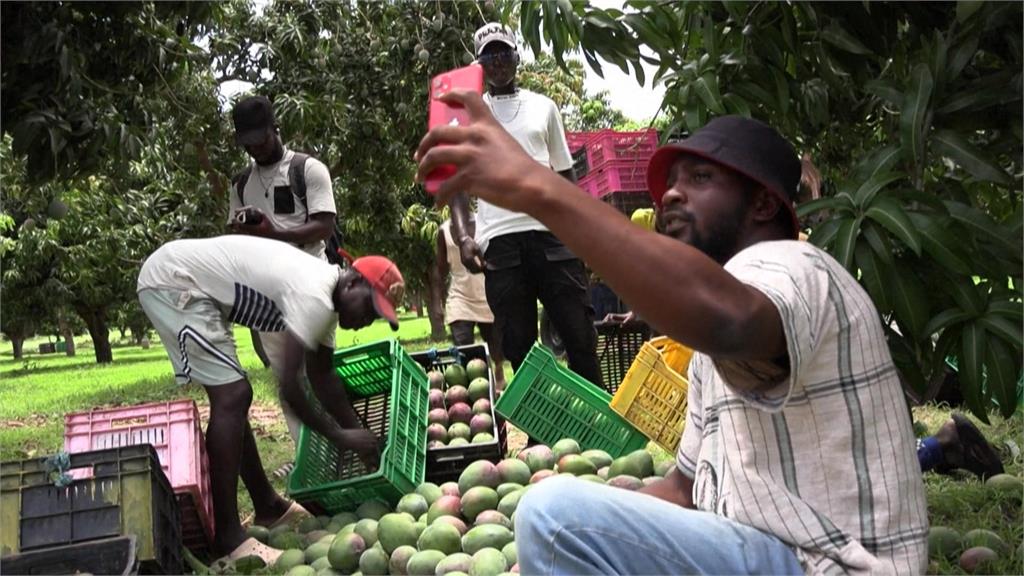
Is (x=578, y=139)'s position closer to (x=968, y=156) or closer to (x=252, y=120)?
(x=252, y=120)

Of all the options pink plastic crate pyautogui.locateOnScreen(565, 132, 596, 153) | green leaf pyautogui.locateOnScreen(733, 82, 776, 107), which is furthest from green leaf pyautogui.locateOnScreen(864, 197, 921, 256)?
pink plastic crate pyautogui.locateOnScreen(565, 132, 596, 153)

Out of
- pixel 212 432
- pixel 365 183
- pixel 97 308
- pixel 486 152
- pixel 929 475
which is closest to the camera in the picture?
pixel 486 152

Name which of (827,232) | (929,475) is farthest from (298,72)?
(827,232)

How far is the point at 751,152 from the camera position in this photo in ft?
6.15

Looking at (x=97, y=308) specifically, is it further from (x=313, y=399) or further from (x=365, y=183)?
(x=313, y=399)

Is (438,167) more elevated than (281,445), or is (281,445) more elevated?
(438,167)

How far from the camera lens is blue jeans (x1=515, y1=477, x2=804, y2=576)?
70.5 inches

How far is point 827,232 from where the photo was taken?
2.70 m

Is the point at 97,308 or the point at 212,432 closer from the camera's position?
the point at 212,432

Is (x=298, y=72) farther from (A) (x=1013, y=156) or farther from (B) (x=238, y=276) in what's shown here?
(A) (x=1013, y=156)

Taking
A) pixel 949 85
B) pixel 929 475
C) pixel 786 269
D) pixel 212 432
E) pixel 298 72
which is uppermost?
pixel 298 72

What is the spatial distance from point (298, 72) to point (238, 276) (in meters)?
7.15

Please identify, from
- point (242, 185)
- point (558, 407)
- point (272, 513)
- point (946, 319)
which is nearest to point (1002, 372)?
point (946, 319)

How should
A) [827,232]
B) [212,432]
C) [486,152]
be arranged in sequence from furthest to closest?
1. [212,432]
2. [827,232]
3. [486,152]
